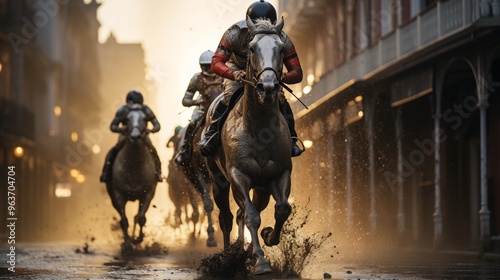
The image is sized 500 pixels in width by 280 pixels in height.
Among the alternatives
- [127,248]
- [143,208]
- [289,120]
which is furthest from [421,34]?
[289,120]

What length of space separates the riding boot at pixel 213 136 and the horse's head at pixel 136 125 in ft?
22.8

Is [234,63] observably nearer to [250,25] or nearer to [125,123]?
[250,25]

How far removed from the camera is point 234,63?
12883 mm

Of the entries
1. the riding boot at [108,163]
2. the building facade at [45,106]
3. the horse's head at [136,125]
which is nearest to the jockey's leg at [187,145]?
the horse's head at [136,125]

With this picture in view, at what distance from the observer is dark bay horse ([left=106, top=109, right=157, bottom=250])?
19859 millimetres

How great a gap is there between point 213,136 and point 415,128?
1831 cm

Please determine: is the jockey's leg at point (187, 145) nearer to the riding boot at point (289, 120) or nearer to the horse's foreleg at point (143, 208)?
the horse's foreleg at point (143, 208)

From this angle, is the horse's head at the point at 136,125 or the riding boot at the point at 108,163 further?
the riding boot at the point at 108,163

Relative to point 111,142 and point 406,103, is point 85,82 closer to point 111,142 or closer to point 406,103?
point 406,103

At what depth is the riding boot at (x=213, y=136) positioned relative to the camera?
41.6ft

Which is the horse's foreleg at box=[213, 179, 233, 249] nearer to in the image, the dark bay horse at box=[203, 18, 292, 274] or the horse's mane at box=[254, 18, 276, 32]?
the dark bay horse at box=[203, 18, 292, 274]

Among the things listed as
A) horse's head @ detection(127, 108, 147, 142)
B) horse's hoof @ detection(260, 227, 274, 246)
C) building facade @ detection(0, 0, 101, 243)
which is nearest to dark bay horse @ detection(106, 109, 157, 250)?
horse's head @ detection(127, 108, 147, 142)

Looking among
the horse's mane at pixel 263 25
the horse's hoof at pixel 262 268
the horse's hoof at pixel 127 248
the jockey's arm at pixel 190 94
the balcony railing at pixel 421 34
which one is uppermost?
the balcony railing at pixel 421 34

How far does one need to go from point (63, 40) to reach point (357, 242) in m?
45.3
